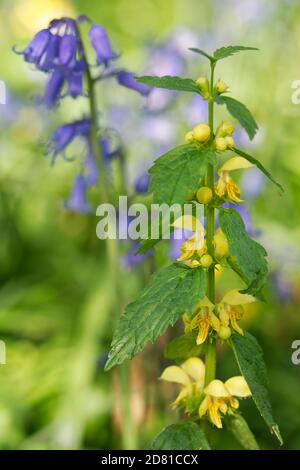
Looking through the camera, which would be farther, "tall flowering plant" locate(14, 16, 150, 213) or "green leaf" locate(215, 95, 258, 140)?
"tall flowering plant" locate(14, 16, 150, 213)

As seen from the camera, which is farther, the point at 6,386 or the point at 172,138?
the point at 172,138

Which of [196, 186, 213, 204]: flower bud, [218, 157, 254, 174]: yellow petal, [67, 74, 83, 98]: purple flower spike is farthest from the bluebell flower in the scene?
[196, 186, 213, 204]: flower bud

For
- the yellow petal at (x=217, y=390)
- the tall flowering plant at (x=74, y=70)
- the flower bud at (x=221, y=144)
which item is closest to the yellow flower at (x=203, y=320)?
the yellow petal at (x=217, y=390)

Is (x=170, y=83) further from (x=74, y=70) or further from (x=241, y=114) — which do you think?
(x=74, y=70)

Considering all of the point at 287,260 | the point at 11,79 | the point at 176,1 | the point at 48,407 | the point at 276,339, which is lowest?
the point at 48,407

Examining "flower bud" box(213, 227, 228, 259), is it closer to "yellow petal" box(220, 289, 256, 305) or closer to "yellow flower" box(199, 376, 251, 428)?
"yellow petal" box(220, 289, 256, 305)

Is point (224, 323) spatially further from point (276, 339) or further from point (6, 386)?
point (276, 339)

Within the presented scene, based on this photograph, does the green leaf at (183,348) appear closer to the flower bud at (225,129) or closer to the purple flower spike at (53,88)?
the flower bud at (225,129)

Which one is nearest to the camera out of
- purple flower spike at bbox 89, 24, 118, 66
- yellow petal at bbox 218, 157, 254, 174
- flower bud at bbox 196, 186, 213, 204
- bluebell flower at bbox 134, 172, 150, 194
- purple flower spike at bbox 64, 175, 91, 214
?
flower bud at bbox 196, 186, 213, 204
